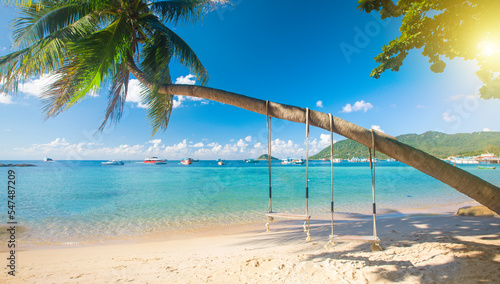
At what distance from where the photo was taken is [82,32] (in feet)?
13.6

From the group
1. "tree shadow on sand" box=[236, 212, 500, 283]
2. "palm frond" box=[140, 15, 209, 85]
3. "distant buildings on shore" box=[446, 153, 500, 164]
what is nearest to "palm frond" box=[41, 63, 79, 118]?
"palm frond" box=[140, 15, 209, 85]

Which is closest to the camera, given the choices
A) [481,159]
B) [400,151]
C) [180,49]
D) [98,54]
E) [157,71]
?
[400,151]

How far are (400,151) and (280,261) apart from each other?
275 centimetres

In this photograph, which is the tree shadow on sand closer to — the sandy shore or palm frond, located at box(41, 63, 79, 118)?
the sandy shore

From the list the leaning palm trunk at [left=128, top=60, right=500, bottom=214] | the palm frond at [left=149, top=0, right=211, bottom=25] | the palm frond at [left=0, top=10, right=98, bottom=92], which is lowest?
the leaning palm trunk at [left=128, top=60, right=500, bottom=214]

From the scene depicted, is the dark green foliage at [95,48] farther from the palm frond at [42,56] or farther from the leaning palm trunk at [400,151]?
the leaning palm trunk at [400,151]

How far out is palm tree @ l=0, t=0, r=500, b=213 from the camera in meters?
2.74

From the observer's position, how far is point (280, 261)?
3986mm

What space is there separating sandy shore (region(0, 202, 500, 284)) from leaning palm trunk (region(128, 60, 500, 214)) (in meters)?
1.18

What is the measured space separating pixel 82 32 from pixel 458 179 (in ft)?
20.9

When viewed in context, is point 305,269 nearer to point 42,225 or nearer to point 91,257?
point 91,257

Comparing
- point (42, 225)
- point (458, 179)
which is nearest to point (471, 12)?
point (458, 179)

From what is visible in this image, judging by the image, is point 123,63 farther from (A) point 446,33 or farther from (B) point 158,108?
(A) point 446,33

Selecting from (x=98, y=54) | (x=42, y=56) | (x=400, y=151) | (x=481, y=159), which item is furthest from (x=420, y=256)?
(x=481, y=159)
